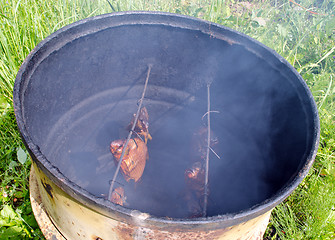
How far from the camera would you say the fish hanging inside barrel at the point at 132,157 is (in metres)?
1.86

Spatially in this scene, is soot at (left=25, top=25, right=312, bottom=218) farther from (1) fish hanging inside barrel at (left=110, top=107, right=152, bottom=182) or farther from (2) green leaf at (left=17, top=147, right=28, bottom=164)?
(2) green leaf at (left=17, top=147, right=28, bottom=164)

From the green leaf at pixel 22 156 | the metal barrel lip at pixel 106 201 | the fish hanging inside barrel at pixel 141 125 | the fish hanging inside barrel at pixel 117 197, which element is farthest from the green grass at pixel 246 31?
the metal barrel lip at pixel 106 201

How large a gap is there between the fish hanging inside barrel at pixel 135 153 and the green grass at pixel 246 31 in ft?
2.54

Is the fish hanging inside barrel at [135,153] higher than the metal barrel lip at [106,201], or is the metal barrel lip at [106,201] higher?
the metal barrel lip at [106,201]

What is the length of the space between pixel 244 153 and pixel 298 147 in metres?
0.60

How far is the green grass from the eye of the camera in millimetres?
2037

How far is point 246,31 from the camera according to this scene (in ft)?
10.6

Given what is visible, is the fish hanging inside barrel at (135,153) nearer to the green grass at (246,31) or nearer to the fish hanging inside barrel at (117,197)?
the fish hanging inside barrel at (117,197)

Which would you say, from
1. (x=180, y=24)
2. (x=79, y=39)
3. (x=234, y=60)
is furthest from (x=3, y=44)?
(x=234, y=60)

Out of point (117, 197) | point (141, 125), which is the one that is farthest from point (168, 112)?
point (117, 197)

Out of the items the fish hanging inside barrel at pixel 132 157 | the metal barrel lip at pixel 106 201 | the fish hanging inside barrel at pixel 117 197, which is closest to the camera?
the metal barrel lip at pixel 106 201

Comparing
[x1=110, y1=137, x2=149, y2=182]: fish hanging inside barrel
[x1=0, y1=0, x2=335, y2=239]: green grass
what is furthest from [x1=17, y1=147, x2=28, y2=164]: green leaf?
[x1=110, y1=137, x2=149, y2=182]: fish hanging inside barrel

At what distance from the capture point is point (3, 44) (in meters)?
2.34

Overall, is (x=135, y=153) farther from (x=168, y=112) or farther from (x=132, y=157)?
(x=168, y=112)
